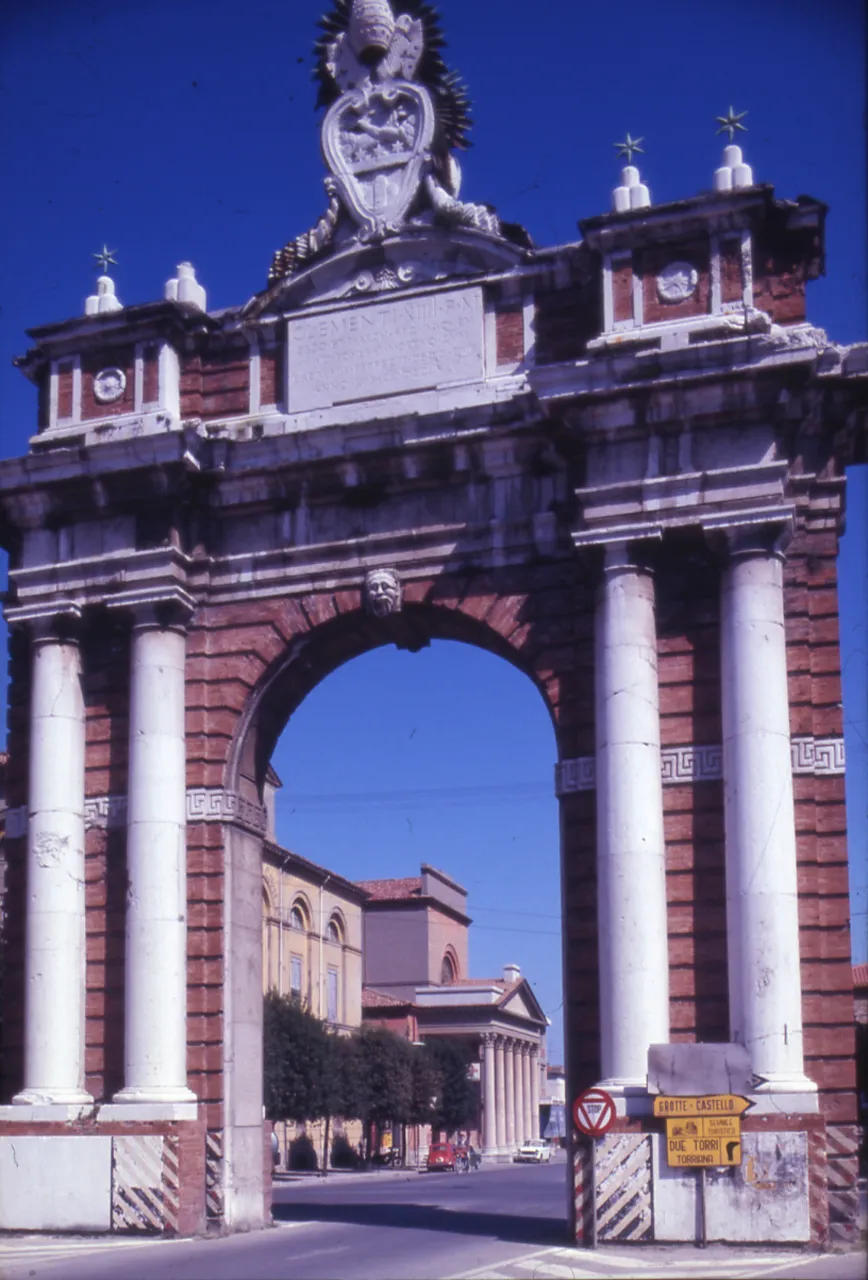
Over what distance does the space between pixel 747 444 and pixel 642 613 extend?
2229 mm

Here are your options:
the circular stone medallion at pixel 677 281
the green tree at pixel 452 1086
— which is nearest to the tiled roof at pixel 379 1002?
the green tree at pixel 452 1086

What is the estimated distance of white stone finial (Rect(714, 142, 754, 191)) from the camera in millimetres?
20156

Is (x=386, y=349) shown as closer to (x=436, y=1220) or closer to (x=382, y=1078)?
(x=436, y=1220)

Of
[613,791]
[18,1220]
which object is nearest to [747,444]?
[613,791]

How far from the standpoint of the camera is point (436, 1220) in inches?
883

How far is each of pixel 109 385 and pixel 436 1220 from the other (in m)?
11.7

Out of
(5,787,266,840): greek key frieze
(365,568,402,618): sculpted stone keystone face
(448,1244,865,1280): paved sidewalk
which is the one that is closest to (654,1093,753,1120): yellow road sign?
(448,1244,865,1280): paved sidewalk

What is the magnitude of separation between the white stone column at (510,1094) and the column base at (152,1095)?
191ft

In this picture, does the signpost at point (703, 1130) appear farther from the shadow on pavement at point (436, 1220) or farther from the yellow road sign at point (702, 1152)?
the shadow on pavement at point (436, 1220)

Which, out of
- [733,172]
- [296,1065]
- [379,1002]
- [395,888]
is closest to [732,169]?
[733,172]

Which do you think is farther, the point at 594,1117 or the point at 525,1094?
the point at 525,1094

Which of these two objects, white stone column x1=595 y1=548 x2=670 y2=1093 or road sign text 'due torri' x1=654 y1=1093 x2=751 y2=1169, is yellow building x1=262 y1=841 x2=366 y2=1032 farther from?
road sign text 'due torri' x1=654 y1=1093 x2=751 y2=1169

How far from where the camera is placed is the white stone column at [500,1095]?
74.6 m

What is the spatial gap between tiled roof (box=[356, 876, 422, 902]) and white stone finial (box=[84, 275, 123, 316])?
62.1 m
